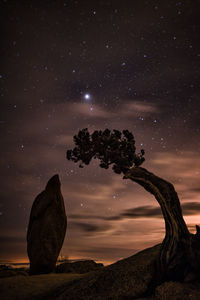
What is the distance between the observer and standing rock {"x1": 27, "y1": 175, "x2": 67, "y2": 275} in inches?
1047

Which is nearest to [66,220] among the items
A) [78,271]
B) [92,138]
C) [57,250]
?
[57,250]

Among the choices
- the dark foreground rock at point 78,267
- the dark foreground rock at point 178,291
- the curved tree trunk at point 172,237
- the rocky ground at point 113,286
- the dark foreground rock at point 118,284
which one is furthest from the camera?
the dark foreground rock at point 78,267

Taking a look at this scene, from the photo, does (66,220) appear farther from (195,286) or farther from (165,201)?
(195,286)

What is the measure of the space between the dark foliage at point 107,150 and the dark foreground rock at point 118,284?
19.2 feet

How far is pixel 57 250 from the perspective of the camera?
2727 cm

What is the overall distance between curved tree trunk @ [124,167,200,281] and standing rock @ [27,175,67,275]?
11.0 m

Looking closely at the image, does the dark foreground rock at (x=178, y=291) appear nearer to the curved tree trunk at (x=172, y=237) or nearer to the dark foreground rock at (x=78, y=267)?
the curved tree trunk at (x=172, y=237)

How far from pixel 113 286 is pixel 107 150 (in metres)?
8.01

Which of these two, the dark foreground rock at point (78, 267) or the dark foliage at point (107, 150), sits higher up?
the dark foliage at point (107, 150)

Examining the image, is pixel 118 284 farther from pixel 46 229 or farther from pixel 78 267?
pixel 78 267

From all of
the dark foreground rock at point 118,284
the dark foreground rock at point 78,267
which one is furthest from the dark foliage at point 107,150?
the dark foreground rock at point 78,267

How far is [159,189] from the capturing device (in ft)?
61.5

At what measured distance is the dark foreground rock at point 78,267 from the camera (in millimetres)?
29489

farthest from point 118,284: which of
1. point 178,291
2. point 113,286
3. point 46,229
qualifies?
point 46,229
